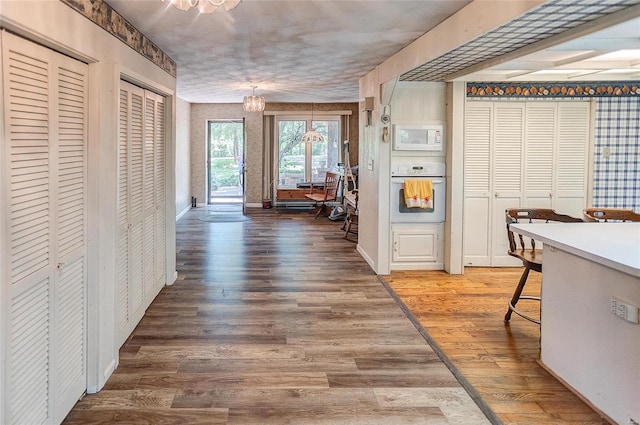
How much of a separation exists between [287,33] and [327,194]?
6.39m

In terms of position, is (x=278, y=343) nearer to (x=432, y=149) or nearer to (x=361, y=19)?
(x=361, y=19)

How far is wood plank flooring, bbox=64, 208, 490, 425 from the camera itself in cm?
259

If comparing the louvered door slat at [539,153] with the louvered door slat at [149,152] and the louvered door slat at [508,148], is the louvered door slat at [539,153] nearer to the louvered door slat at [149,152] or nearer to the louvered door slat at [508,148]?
the louvered door slat at [508,148]

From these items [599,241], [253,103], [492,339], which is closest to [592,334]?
[599,241]

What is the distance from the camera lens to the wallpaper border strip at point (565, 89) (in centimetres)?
551

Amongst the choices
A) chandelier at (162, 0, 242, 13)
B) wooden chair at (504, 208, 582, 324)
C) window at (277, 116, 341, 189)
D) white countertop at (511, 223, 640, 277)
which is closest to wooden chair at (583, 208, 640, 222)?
wooden chair at (504, 208, 582, 324)

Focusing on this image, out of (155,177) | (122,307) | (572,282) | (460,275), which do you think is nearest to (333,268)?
(460,275)

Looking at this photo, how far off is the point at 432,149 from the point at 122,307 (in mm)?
3489

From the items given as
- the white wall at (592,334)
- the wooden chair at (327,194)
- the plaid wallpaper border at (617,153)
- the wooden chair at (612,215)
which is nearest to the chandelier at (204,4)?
the white wall at (592,334)

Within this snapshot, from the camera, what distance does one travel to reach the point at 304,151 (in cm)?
1108

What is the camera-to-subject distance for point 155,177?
431 centimetres

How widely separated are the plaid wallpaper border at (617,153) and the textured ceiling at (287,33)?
2.63 metres

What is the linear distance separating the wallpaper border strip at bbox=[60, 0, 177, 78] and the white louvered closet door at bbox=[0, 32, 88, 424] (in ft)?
0.87

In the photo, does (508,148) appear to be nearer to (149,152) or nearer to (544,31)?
(544,31)
